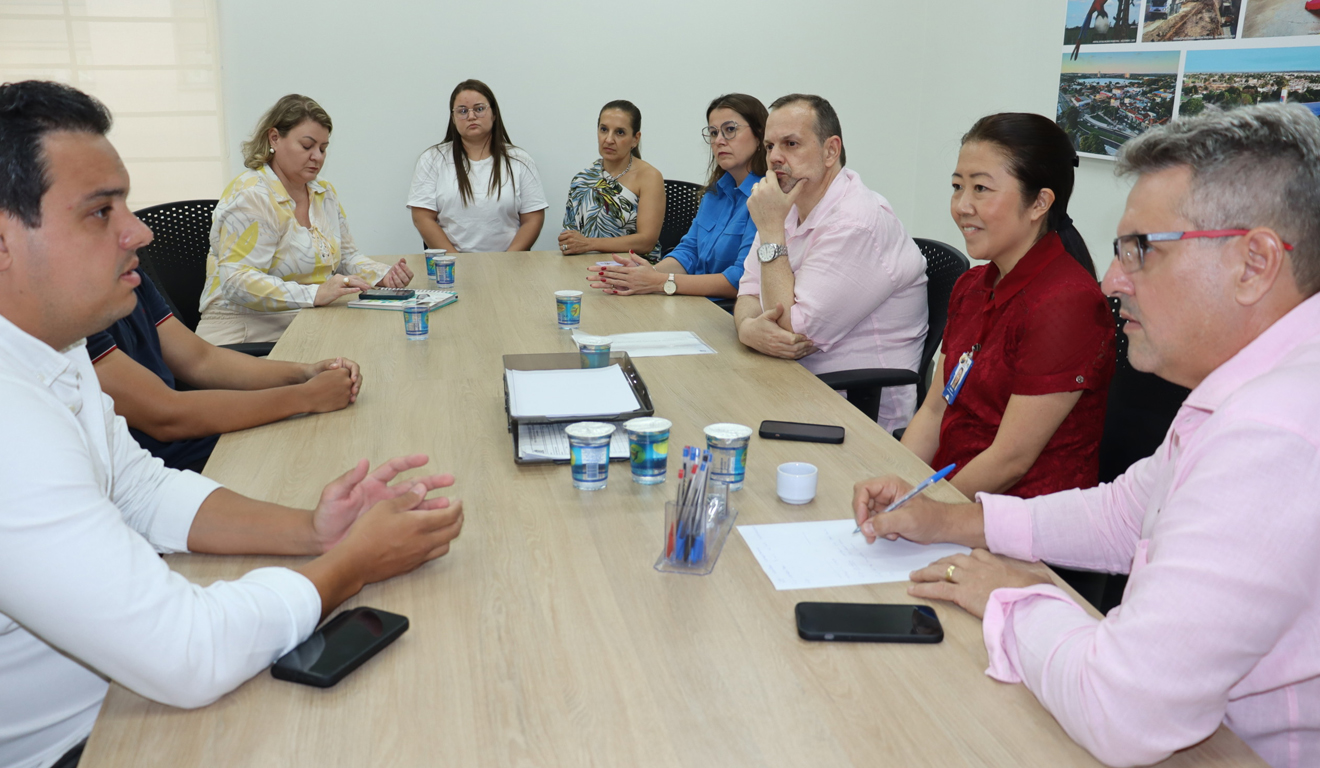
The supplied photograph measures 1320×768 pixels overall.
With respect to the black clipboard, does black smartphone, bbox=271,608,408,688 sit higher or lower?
lower

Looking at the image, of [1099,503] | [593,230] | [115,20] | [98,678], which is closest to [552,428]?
[98,678]

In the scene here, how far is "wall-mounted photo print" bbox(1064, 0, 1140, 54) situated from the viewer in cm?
376

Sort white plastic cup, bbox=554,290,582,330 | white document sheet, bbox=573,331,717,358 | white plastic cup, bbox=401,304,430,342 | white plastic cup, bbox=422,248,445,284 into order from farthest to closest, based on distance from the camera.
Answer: white plastic cup, bbox=422,248,445,284 < white plastic cup, bbox=554,290,582,330 < white plastic cup, bbox=401,304,430,342 < white document sheet, bbox=573,331,717,358

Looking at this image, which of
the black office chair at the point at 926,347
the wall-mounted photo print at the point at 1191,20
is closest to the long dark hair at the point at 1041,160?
the black office chair at the point at 926,347

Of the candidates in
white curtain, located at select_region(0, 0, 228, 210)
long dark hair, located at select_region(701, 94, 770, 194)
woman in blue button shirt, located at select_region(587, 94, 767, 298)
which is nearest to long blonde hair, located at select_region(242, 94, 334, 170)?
woman in blue button shirt, located at select_region(587, 94, 767, 298)

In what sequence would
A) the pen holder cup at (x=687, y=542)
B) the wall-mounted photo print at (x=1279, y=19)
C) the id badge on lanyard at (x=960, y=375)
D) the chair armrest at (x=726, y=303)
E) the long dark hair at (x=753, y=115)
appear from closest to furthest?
the pen holder cup at (x=687, y=542), the id badge on lanyard at (x=960, y=375), the wall-mounted photo print at (x=1279, y=19), the chair armrest at (x=726, y=303), the long dark hair at (x=753, y=115)

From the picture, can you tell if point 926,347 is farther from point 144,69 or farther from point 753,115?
point 144,69

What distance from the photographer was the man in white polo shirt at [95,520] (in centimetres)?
94

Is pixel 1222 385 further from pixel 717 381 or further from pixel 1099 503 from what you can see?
pixel 717 381

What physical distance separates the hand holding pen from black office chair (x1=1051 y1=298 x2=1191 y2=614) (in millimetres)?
458

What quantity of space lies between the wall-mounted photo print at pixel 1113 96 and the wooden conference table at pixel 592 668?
2.72 metres

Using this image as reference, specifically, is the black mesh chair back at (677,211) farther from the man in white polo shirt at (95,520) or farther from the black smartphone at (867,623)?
the black smartphone at (867,623)

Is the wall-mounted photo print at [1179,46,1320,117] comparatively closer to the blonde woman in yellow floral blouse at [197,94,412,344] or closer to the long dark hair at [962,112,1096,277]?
the long dark hair at [962,112,1096,277]

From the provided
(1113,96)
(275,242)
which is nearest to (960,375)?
(275,242)
